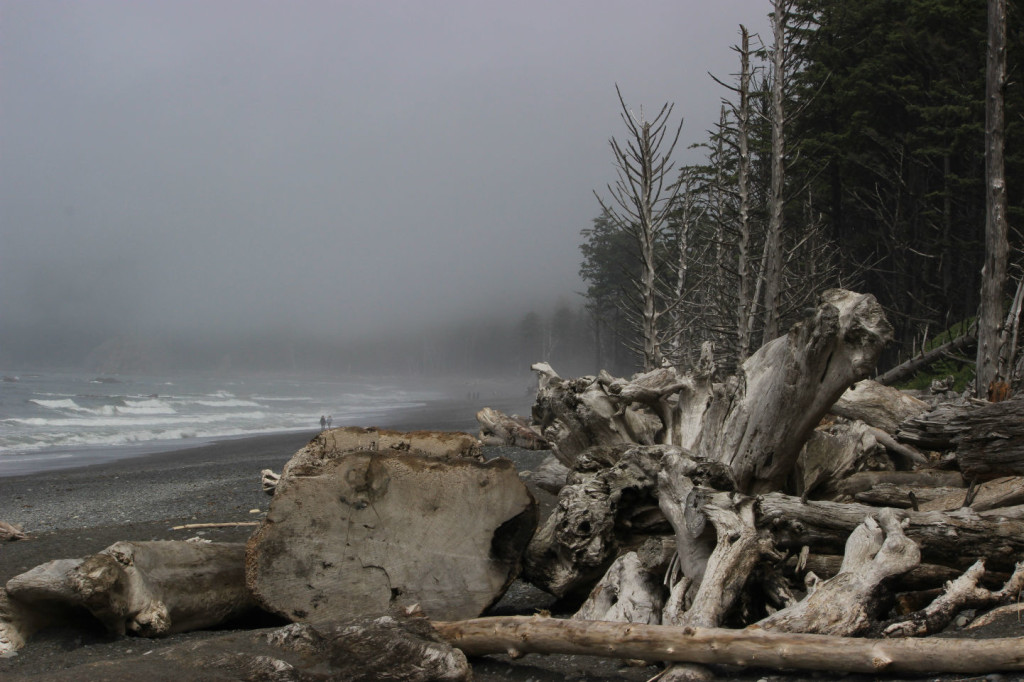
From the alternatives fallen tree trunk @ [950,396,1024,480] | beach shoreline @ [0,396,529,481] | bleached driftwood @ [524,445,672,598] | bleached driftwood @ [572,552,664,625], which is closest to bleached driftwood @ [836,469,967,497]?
fallen tree trunk @ [950,396,1024,480]

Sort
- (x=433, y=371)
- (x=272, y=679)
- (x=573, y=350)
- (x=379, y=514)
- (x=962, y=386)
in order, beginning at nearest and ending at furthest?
(x=272, y=679) → (x=379, y=514) → (x=962, y=386) → (x=573, y=350) → (x=433, y=371)

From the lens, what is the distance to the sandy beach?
380cm

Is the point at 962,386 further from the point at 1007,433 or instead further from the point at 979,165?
the point at 979,165

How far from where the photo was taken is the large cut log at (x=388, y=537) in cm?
422

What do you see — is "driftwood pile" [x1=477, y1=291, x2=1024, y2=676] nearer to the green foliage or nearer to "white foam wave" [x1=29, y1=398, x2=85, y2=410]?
the green foliage

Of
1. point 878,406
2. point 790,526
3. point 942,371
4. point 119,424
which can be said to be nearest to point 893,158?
point 942,371

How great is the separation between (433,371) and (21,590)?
131291mm

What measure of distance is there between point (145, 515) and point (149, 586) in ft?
23.3

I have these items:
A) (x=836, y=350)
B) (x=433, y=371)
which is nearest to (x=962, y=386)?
(x=836, y=350)

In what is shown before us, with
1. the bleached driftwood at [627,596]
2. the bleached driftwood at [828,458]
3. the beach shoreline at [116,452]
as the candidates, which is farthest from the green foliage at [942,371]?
the bleached driftwood at [627,596]

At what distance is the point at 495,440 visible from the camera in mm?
17234

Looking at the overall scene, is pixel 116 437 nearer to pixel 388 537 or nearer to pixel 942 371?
pixel 942 371

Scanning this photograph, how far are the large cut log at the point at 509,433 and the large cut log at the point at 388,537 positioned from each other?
11884 millimetres

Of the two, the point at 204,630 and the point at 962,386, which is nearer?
the point at 204,630
